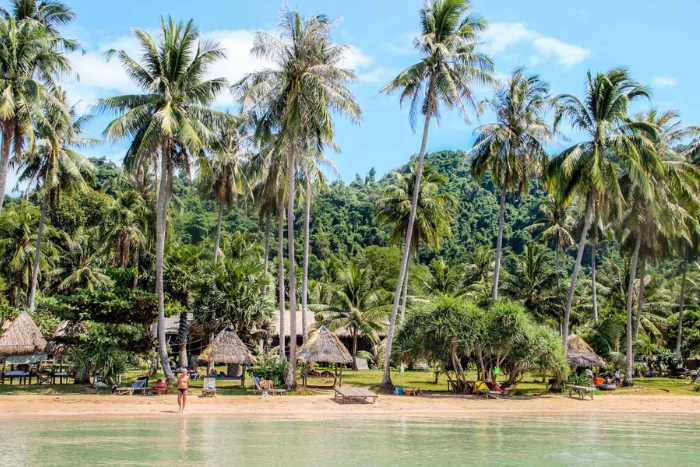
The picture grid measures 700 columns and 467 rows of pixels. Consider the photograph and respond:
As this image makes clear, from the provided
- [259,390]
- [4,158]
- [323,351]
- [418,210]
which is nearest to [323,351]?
[323,351]

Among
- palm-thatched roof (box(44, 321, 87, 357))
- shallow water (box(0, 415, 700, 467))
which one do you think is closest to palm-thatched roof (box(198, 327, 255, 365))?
palm-thatched roof (box(44, 321, 87, 357))

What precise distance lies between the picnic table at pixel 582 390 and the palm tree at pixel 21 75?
22446 millimetres

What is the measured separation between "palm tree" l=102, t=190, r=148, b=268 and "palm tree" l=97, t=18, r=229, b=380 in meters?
10.4

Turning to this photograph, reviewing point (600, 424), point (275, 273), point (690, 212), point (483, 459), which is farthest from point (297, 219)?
point (483, 459)

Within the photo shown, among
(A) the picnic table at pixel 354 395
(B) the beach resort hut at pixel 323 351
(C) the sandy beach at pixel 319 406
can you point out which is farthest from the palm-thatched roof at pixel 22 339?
(A) the picnic table at pixel 354 395

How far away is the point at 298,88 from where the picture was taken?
2203 centimetres

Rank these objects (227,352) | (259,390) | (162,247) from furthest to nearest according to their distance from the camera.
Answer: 1. (227,352)
2. (259,390)
3. (162,247)

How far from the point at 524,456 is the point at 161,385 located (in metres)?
13.5

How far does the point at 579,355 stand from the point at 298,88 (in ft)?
55.8

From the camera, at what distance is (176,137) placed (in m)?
23.0

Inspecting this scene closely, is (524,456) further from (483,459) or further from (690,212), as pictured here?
(690,212)

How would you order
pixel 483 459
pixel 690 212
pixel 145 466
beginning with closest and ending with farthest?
pixel 145 466
pixel 483 459
pixel 690 212

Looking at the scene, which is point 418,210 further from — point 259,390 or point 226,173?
point 259,390

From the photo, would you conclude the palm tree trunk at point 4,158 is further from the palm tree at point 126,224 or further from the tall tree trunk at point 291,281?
the palm tree at point 126,224
